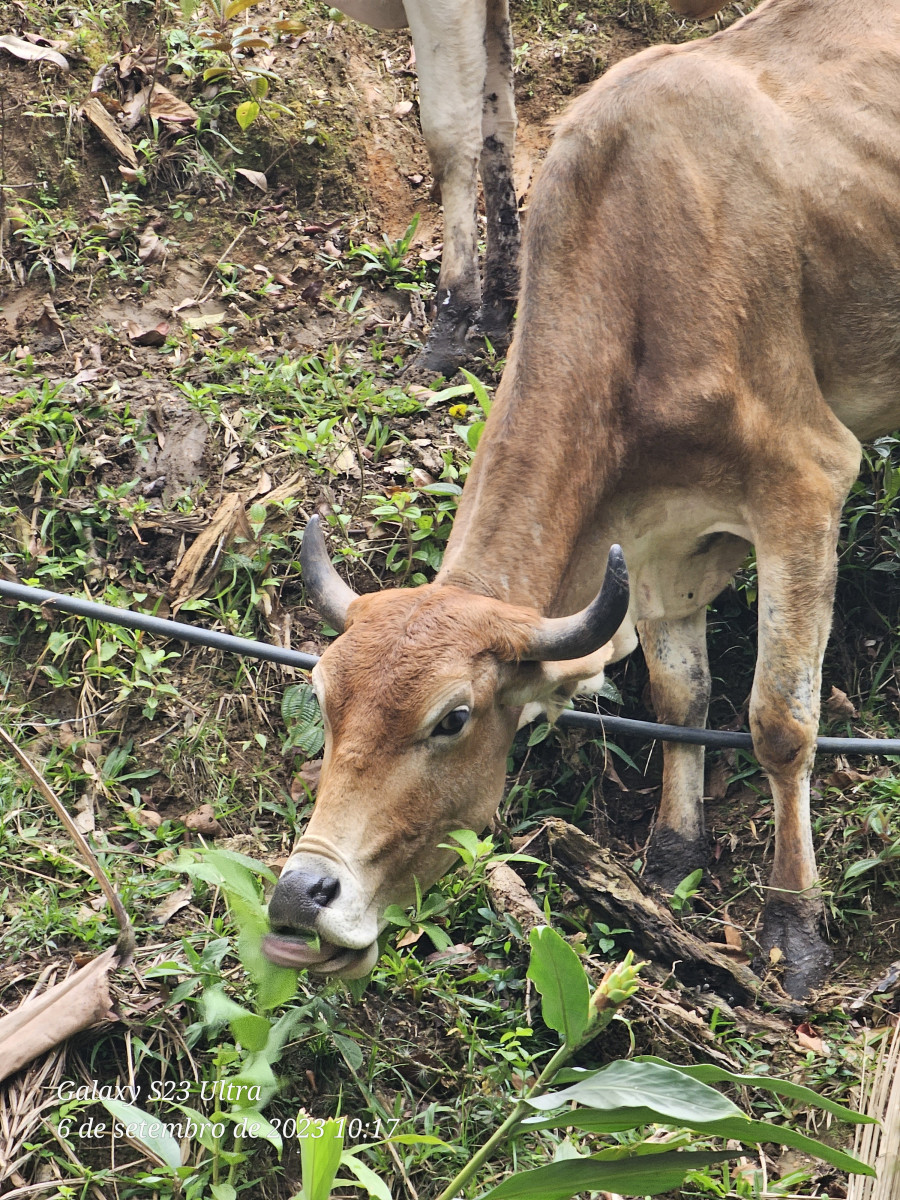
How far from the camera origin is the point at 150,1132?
3100mm

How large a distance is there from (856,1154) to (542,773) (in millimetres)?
2832

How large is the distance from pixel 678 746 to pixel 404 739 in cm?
194

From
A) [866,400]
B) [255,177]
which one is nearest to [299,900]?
[866,400]

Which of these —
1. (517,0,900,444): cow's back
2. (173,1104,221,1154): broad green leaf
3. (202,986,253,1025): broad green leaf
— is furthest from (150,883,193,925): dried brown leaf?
(517,0,900,444): cow's back

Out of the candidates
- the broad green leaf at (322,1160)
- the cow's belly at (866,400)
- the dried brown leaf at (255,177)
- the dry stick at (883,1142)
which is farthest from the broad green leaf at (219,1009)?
the dried brown leaf at (255,177)

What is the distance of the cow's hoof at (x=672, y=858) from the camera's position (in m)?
5.00

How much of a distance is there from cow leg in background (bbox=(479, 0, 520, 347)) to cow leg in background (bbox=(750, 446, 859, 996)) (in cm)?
258

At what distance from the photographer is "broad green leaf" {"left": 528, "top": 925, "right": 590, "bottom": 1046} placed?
2.47m

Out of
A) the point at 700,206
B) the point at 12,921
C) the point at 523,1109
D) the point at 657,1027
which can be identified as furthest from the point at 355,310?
the point at 523,1109

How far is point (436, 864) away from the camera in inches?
146

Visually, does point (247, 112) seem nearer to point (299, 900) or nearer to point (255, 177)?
point (255, 177)

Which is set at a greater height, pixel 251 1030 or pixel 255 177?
pixel 255 177

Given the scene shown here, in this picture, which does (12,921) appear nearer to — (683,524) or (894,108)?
(683,524)

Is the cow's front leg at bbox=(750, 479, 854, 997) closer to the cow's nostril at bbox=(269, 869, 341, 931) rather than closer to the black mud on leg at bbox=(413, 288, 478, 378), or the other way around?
the cow's nostril at bbox=(269, 869, 341, 931)
